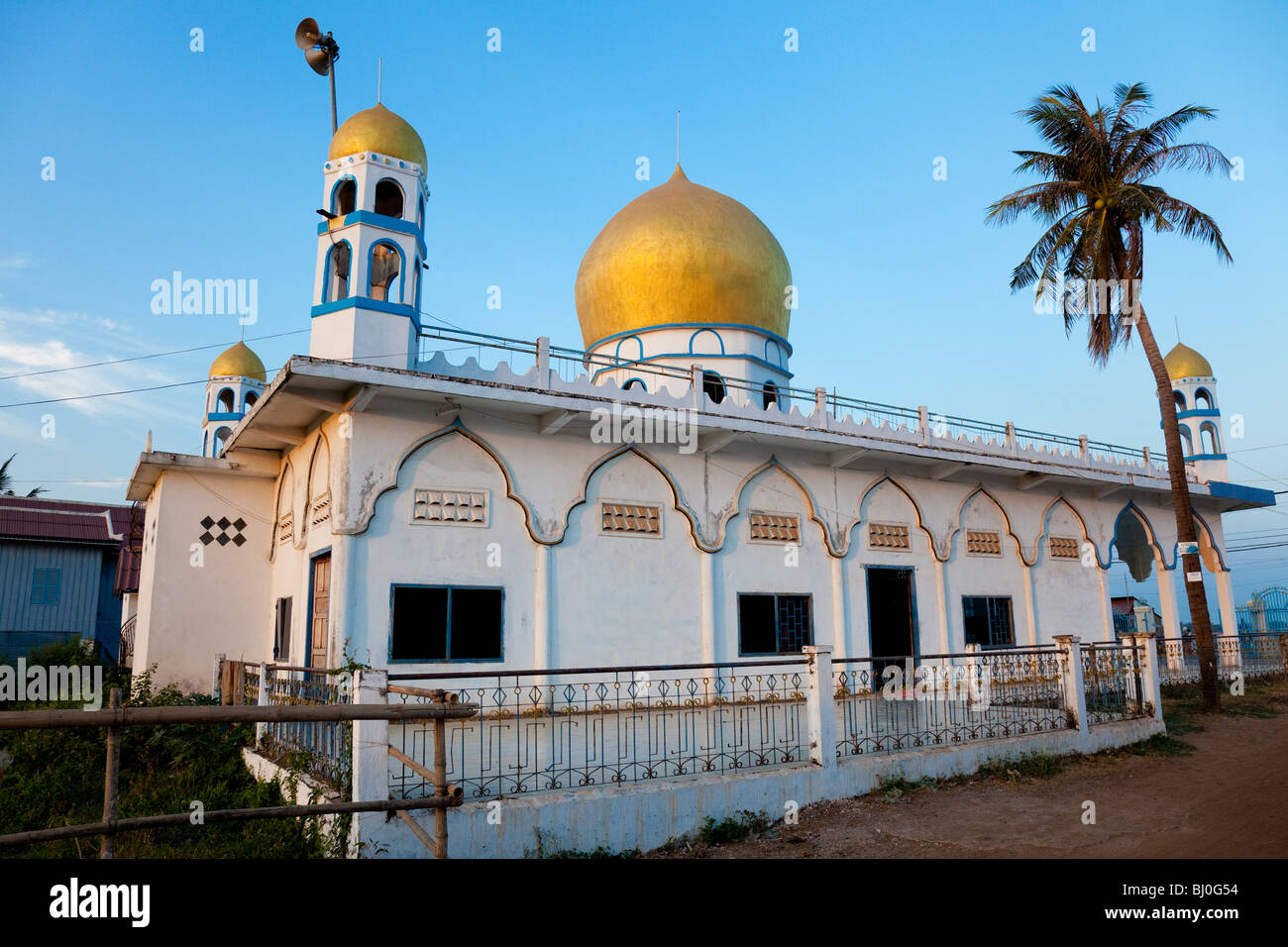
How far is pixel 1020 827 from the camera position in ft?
22.9

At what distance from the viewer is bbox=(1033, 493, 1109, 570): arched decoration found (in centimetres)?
1681

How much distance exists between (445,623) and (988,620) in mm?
10075

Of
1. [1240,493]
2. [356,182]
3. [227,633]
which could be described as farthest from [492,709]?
[1240,493]

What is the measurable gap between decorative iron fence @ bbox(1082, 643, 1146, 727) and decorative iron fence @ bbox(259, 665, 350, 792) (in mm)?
8554

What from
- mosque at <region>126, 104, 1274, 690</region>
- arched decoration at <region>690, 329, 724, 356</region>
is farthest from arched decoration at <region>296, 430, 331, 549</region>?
arched decoration at <region>690, 329, 724, 356</region>

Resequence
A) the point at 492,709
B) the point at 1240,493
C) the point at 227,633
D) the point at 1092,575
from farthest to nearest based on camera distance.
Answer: the point at 1240,493 → the point at 1092,575 → the point at 227,633 → the point at 492,709

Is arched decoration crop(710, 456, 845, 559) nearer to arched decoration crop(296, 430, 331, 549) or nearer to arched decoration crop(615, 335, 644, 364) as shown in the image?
arched decoration crop(615, 335, 644, 364)

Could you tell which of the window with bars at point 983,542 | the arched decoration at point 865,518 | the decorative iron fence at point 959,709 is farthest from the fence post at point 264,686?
the window with bars at point 983,542

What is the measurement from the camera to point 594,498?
11.9 m

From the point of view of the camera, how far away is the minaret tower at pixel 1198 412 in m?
20.8

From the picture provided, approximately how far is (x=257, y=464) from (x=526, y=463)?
4819 millimetres

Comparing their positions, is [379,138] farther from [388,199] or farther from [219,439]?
[219,439]

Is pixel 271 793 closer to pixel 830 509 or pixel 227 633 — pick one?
pixel 227 633

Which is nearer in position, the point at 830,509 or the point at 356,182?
the point at 356,182
